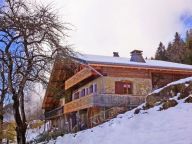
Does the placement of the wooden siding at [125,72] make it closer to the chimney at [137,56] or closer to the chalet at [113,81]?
the chalet at [113,81]

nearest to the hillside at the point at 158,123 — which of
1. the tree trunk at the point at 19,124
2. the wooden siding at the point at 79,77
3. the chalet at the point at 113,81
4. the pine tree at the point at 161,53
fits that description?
the tree trunk at the point at 19,124

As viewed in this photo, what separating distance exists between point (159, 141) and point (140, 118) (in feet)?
16.2

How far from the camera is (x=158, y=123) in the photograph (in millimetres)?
15742

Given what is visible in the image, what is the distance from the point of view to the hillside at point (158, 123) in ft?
44.4

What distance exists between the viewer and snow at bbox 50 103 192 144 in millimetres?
→ 13211

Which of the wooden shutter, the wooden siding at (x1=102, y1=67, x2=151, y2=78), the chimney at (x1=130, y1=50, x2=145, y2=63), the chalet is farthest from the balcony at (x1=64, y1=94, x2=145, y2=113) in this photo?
the chimney at (x1=130, y1=50, x2=145, y2=63)

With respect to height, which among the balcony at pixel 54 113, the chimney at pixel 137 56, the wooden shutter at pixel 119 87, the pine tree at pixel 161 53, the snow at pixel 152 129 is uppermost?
the pine tree at pixel 161 53

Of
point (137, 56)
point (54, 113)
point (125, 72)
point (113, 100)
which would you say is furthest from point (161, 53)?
point (113, 100)

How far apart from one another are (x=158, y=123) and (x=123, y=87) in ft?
59.2

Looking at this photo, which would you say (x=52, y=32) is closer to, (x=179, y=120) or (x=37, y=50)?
(x=37, y=50)

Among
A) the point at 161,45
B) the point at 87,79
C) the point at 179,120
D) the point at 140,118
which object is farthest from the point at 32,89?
the point at 161,45

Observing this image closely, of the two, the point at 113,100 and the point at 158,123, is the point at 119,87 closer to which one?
the point at 113,100

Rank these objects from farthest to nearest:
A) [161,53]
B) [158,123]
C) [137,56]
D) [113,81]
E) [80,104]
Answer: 1. [161,53]
2. [137,56]
3. [80,104]
4. [113,81]
5. [158,123]

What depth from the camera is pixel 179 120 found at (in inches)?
581
